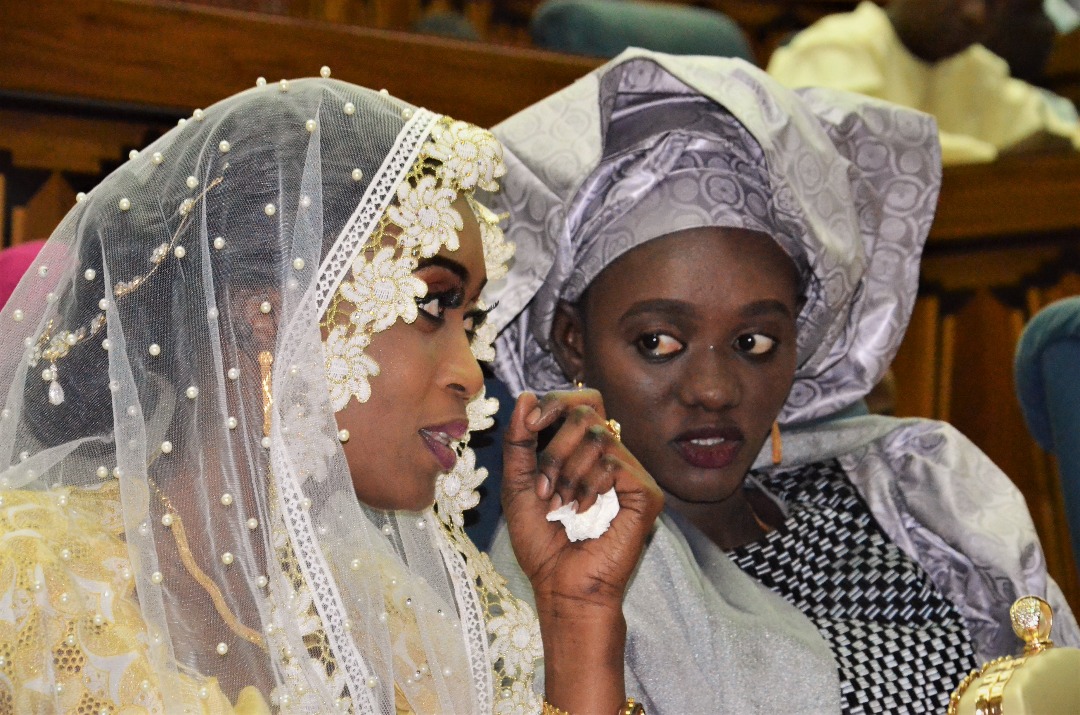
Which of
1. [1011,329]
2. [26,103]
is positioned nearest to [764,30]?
[1011,329]

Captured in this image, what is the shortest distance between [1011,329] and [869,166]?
1257mm

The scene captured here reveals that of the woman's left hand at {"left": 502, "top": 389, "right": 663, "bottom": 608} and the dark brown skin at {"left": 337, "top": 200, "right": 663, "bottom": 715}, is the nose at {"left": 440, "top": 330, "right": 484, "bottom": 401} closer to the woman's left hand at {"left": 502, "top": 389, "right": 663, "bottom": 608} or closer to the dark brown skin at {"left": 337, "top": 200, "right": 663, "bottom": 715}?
the dark brown skin at {"left": 337, "top": 200, "right": 663, "bottom": 715}

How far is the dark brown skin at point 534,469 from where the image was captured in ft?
5.13

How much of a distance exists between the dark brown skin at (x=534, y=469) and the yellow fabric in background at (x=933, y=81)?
8.62ft

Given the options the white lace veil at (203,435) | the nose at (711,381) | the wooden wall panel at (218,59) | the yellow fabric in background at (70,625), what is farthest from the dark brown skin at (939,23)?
the yellow fabric in background at (70,625)

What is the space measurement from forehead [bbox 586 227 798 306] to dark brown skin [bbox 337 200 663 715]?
372 mm

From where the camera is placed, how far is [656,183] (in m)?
2.20

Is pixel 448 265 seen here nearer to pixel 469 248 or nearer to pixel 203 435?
pixel 469 248

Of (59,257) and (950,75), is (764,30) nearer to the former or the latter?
(950,75)

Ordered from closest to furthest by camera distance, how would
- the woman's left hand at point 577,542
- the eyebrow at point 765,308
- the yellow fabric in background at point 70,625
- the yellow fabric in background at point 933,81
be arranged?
the yellow fabric in background at point 70,625 → the woman's left hand at point 577,542 → the eyebrow at point 765,308 → the yellow fabric in background at point 933,81

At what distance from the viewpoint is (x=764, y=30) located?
5.51 m

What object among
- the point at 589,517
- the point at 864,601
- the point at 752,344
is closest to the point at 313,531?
the point at 589,517

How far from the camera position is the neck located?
2.28 metres

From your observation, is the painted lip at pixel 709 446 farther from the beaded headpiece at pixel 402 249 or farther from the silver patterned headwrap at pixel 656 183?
the beaded headpiece at pixel 402 249
